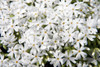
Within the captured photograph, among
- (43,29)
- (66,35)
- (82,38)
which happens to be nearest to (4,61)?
(43,29)

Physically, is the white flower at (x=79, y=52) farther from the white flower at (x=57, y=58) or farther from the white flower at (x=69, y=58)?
the white flower at (x=57, y=58)

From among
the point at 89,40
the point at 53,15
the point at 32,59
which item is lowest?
the point at 32,59

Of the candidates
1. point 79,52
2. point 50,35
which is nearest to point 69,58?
point 79,52

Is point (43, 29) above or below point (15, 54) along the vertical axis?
above

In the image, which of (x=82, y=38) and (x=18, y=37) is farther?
(x=18, y=37)

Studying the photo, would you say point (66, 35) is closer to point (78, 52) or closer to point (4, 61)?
point (78, 52)

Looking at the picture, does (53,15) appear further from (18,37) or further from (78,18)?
(18,37)

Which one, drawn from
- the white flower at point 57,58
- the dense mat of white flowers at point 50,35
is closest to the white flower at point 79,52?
the dense mat of white flowers at point 50,35

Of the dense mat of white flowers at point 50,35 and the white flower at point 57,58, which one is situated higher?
the dense mat of white flowers at point 50,35

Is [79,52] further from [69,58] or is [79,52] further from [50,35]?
[50,35]
